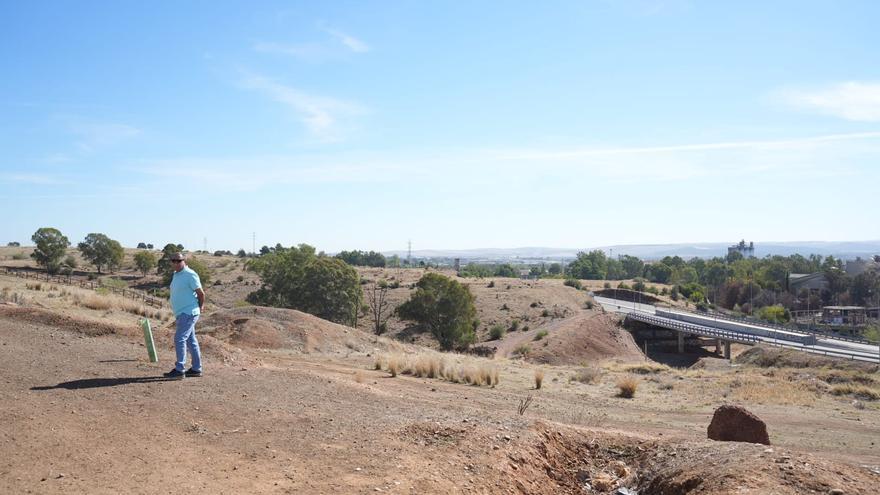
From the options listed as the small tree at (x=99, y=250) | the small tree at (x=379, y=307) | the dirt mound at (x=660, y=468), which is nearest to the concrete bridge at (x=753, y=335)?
the small tree at (x=379, y=307)

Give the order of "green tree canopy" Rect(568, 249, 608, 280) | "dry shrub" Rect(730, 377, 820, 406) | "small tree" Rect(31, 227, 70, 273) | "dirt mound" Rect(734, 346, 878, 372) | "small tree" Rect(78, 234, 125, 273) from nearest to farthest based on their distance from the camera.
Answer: "dry shrub" Rect(730, 377, 820, 406) < "dirt mound" Rect(734, 346, 878, 372) < "small tree" Rect(31, 227, 70, 273) < "small tree" Rect(78, 234, 125, 273) < "green tree canopy" Rect(568, 249, 608, 280)

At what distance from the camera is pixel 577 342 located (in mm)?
60219

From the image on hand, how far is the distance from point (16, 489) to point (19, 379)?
188 inches

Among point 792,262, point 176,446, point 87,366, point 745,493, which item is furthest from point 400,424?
point 792,262

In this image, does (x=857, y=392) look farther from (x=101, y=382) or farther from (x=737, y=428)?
(x=101, y=382)

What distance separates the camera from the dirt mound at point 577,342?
54800 millimetres

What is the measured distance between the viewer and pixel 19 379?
11.1m

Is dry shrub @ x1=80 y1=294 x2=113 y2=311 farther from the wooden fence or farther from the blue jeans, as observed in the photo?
the blue jeans

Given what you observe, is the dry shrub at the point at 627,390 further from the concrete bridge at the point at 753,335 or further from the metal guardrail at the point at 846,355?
the concrete bridge at the point at 753,335

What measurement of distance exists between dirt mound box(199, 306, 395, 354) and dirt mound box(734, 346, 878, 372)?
2784 cm

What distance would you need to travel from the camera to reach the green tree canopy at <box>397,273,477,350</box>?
189 ft

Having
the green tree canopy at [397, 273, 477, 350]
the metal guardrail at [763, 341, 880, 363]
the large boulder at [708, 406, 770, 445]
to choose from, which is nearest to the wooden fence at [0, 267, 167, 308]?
the green tree canopy at [397, 273, 477, 350]

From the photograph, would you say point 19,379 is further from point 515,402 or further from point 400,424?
point 515,402

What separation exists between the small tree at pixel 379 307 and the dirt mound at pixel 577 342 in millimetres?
10479
